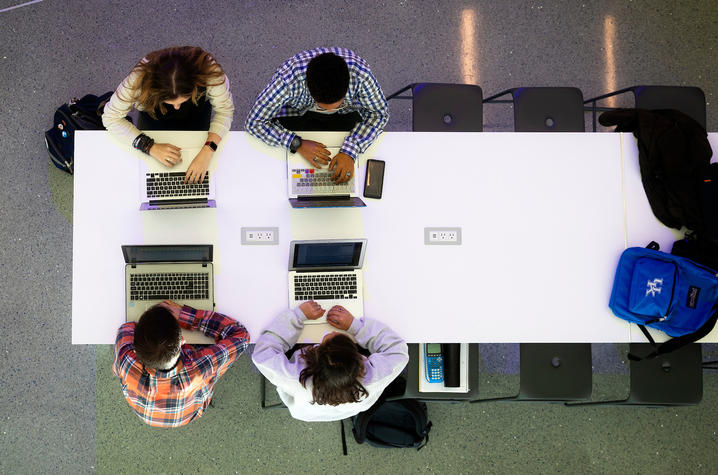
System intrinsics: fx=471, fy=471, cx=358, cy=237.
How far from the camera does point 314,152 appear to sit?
1898 mm

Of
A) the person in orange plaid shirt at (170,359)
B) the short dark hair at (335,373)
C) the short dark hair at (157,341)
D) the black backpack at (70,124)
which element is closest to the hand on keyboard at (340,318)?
the short dark hair at (335,373)

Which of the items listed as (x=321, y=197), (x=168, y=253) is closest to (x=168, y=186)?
(x=168, y=253)

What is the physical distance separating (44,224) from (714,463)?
12.8 feet

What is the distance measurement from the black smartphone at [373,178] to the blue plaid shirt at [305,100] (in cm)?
8

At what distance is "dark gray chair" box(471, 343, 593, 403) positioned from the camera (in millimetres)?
2092

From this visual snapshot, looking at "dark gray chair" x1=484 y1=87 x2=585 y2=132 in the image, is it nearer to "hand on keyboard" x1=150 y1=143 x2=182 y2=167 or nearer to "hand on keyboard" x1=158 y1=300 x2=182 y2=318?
"hand on keyboard" x1=150 y1=143 x2=182 y2=167

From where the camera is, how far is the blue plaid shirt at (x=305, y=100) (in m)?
1.79

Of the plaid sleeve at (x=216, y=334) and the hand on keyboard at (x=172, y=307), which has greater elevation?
the hand on keyboard at (x=172, y=307)

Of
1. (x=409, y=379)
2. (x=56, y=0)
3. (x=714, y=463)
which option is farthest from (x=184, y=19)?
(x=714, y=463)

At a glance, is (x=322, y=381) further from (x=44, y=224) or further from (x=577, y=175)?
(x=44, y=224)

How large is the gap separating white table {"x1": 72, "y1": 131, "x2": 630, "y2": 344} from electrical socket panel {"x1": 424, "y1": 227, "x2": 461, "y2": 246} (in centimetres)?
3

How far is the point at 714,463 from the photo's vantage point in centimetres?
259

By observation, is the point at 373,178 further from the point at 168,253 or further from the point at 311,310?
the point at 168,253

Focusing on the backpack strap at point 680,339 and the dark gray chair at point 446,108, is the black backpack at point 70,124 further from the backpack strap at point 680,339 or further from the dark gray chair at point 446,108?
the backpack strap at point 680,339
